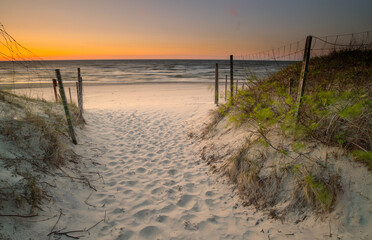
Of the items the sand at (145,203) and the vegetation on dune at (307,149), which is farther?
the vegetation on dune at (307,149)

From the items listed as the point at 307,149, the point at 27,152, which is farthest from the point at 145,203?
the point at 307,149

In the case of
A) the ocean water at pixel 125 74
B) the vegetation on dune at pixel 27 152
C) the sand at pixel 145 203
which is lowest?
the sand at pixel 145 203

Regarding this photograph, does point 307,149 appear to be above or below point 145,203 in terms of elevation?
above

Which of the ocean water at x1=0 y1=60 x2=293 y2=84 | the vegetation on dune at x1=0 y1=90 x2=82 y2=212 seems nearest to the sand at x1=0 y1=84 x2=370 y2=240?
the vegetation on dune at x1=0 y1=90 x2=82 y2=212

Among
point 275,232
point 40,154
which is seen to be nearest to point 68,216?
point 40,154

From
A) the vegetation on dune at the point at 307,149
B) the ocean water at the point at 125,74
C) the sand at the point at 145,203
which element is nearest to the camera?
the sand at the point at 145,203

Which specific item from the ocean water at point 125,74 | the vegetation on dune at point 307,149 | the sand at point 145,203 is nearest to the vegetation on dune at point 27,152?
the sand at point 145,203

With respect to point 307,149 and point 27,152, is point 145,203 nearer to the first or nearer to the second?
point 27,152

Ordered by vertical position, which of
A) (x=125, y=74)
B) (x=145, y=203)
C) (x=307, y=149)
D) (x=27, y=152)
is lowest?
(x=145, y=203)

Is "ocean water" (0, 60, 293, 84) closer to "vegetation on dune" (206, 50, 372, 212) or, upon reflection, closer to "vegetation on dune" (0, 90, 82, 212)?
"vegetation on dune" (0, 90, 82, 212)

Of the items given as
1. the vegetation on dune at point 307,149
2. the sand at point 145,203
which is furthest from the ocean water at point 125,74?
the sand at point 145,203

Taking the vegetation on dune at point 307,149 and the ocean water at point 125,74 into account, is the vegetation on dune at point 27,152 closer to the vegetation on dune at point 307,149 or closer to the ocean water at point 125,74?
the ocean water at point 125,74

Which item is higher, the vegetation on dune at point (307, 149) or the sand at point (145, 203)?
the vegetation on dune at point (307, 149)

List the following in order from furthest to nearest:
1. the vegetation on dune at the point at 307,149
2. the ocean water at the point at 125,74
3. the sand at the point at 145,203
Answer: the ocean water at the point at 125,74 → the vegetation on dune at the point at 307,149 → the sand at the point at 145,203
